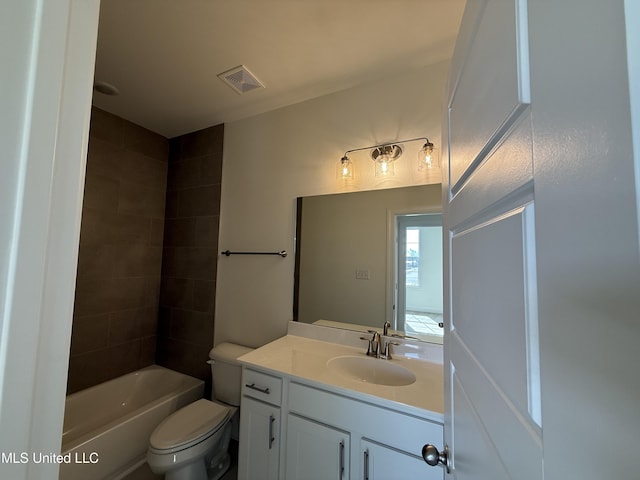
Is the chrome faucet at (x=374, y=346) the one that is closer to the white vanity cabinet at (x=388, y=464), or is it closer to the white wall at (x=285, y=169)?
the white vanity cabinet at (x=388, y=464)

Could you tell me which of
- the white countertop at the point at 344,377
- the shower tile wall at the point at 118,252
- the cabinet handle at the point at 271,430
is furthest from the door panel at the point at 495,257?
the shower tile wall at the point at 118,252

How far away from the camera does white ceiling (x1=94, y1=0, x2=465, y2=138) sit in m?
1.20

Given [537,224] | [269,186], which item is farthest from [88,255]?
[537,224]

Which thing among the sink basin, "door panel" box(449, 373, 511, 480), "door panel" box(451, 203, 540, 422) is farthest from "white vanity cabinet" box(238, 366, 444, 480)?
"door panel" box(451, 203, 540, 422)

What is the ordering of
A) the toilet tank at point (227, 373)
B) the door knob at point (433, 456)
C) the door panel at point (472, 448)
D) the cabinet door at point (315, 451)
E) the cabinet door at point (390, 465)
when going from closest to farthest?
the door panel at point (472, 448) < the door knob at point (433, 456) < the cabinet door at point (390, 465) < the cabinet door at point (315, 451) < the toilet tank at point (227, 373)

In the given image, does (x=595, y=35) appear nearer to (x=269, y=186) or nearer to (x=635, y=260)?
(x=635, y=260)

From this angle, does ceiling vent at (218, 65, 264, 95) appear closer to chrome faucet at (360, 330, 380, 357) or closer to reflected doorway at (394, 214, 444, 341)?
reflected doorway at (394, 214, 444, 341)

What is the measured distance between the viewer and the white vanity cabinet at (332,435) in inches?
37.2

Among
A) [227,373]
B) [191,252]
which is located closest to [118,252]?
[191,252]

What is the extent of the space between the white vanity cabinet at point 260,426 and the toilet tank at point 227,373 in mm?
513

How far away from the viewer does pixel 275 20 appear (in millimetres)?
1257

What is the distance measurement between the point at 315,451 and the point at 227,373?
98cm

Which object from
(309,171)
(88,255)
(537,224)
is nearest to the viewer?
(537,224)

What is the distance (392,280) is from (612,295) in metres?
1.37
